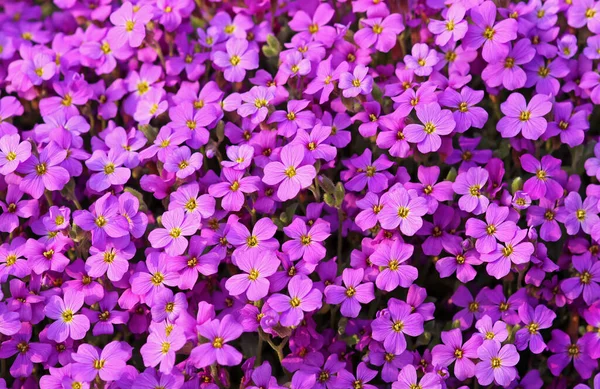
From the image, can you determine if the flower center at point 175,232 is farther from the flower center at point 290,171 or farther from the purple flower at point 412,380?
the purple flower at point 412,380

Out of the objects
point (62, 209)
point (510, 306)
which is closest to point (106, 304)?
point (62, 209)

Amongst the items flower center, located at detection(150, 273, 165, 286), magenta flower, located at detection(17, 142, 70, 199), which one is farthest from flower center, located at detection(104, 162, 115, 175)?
flower center, located at detection(150, 273, 165, 286)

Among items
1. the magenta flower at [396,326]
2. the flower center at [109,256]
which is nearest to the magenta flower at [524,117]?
the magenta flower at [396,326]

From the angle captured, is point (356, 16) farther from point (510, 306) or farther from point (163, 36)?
point (510, 306)

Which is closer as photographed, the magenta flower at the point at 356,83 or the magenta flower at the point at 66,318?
the magenta flower at the point at 66,318

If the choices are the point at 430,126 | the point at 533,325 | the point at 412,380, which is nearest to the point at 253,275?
the point at 412,380

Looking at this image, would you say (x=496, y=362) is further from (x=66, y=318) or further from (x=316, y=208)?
(x=66, y=318)

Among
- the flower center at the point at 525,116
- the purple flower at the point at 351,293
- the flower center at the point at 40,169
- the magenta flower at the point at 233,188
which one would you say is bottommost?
the purple flower at the point at 351,293
